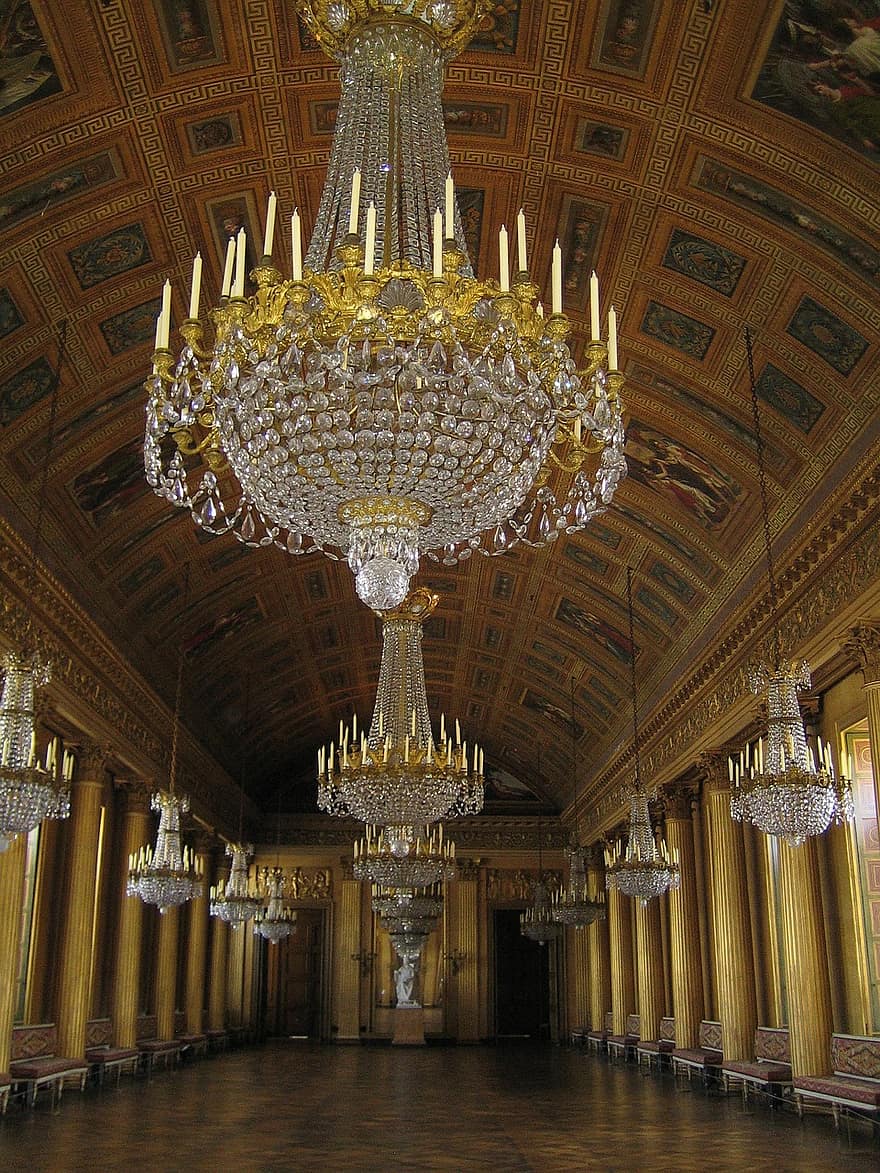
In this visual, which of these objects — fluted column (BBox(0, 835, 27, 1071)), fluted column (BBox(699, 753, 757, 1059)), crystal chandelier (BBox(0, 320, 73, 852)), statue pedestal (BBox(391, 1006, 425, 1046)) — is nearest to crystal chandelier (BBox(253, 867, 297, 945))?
statue pedestal (BBox(391, 1006, 425, 1046))

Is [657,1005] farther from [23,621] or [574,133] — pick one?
[574,133]

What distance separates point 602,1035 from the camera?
80.3 feet

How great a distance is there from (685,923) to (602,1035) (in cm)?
751

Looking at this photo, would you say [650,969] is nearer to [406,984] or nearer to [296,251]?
[406,984]

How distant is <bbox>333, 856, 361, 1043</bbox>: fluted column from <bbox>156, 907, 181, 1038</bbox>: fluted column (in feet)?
28.9

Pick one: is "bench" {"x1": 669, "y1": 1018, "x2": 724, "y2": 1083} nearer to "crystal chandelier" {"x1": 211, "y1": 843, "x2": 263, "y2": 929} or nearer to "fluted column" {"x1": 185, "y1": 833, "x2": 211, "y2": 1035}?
"crystal chandelier" {"x1": 211, "y1": 843, "x2": 263, "y2": 929}

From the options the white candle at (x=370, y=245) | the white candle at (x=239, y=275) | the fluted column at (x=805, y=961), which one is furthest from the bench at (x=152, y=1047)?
the white candle at (x=370, y=245)

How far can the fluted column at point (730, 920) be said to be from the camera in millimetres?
15289

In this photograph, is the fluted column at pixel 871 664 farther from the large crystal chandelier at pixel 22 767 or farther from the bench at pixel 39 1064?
the bench at pixel 39 1064

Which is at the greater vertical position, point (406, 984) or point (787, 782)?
point (787, 782)

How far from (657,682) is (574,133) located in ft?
36.6

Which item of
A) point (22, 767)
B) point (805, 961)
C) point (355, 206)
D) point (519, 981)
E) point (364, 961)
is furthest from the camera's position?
point (519, 981)

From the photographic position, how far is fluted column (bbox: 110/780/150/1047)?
1755 centimetres

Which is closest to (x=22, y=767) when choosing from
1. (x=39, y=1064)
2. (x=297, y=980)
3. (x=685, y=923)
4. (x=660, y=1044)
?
(x=39, y=1064)
